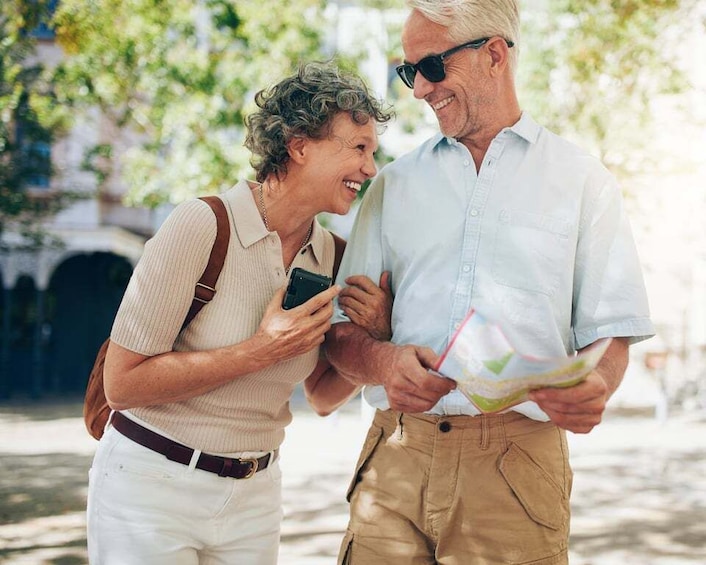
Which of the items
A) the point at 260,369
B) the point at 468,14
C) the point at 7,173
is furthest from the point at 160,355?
the point at 7,173

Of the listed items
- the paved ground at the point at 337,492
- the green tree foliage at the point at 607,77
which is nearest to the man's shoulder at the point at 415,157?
the paved ground at the point at 337,492

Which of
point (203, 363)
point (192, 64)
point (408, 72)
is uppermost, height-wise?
point (408, 72)

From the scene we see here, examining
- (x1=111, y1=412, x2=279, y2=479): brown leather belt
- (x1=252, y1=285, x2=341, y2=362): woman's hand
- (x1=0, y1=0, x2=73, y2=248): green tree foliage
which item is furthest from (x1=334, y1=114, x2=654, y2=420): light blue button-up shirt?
(x1=0, y1=0, x2=73, y2=248): green tree foliage

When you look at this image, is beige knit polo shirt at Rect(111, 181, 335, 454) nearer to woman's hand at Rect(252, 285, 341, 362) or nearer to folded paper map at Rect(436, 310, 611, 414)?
woman's hand at Rect(252, 285, 341, 362)

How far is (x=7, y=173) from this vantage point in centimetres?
1719

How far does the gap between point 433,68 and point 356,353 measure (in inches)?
32.8

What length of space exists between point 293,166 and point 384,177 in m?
0.28

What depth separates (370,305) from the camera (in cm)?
267

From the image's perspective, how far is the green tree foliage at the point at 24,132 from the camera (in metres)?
15.4

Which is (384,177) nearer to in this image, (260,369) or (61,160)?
(260,369)

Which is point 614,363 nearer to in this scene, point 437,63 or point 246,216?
point 437,63

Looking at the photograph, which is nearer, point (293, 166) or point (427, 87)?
point (427, 87)

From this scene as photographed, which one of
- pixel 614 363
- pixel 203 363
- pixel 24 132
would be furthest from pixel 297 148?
pixel 24 132

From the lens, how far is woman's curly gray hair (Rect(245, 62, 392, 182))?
2803 mm
